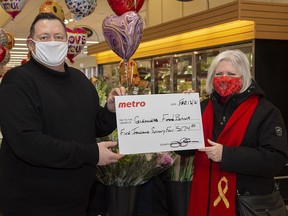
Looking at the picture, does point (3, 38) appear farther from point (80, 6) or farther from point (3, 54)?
point (80, 6)

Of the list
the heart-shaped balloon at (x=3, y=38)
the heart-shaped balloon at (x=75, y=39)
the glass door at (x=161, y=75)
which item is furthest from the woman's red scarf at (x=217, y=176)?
the glass door at (x=161, y=75)

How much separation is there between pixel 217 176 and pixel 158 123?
418 millimetres

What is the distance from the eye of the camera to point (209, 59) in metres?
5.49

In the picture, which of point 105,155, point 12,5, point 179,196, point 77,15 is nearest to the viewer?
point 105,155

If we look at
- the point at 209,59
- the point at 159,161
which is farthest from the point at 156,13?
the point at 159,161

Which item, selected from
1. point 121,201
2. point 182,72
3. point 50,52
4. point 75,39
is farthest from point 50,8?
point 182,72

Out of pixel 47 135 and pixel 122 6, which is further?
pixel 122 6

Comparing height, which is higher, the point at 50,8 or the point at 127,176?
the point at 50,8

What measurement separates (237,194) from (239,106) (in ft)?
1.45

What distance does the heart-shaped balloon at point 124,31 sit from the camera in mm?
2801

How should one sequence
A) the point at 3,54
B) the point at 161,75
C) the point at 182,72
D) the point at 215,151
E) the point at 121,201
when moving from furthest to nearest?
the point at 161,75
the point at 182,72
the point at 3,54
the point at 121,201
the point at 215,151

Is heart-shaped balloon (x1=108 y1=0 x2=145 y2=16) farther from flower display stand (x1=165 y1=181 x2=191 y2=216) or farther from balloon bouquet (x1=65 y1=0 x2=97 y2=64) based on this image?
flower display stand (x1=165 y1=181 x2=191 y2=216)

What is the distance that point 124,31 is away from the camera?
9.16 ft

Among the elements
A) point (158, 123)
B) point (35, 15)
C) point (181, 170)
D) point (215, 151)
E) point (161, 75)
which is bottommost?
point (181, 170)
